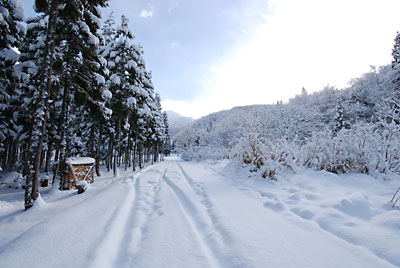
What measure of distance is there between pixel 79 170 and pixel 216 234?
9.98 m

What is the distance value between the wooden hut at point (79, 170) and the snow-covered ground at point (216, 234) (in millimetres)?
4516

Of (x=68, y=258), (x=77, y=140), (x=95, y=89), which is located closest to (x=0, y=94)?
(x=95, y=89)

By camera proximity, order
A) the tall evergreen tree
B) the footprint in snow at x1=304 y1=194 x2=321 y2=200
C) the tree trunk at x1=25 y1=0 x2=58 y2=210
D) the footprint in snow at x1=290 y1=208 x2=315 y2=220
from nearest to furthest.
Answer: the footprint in snow at x1=290 y1=208 x2=315 y2=220
the footprint in snow at x1=304 y1=194 x2=321 y2=200
the tree trunk at x1=25 y1=0 x2=58 y2=210
the tall evergreen tree

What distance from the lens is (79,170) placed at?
10.0m

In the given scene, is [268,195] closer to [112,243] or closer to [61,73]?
[112,243]

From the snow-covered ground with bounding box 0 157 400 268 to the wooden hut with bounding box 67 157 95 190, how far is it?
Result: 452cm

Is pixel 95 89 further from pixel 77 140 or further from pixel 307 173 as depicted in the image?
pixel 77 140

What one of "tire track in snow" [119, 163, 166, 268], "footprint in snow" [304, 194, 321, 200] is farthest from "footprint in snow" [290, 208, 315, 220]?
"tire track in snow" [119, 163, 166, 268]

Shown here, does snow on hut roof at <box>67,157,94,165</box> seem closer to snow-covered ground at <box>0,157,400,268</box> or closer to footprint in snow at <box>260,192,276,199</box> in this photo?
snow-covered ground at <box>0,157,400,268</box>

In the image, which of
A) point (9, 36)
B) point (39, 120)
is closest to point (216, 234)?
point (39, 120)

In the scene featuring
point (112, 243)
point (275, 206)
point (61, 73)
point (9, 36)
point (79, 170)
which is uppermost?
point (9, 36)

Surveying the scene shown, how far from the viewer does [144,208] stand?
184 inches

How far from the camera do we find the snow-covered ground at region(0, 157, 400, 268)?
232 centimetres

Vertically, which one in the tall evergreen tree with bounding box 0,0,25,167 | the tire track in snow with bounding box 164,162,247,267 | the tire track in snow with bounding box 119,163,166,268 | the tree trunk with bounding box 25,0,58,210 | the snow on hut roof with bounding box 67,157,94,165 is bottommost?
the tire track in snow with bounding box 119,163,166,268
